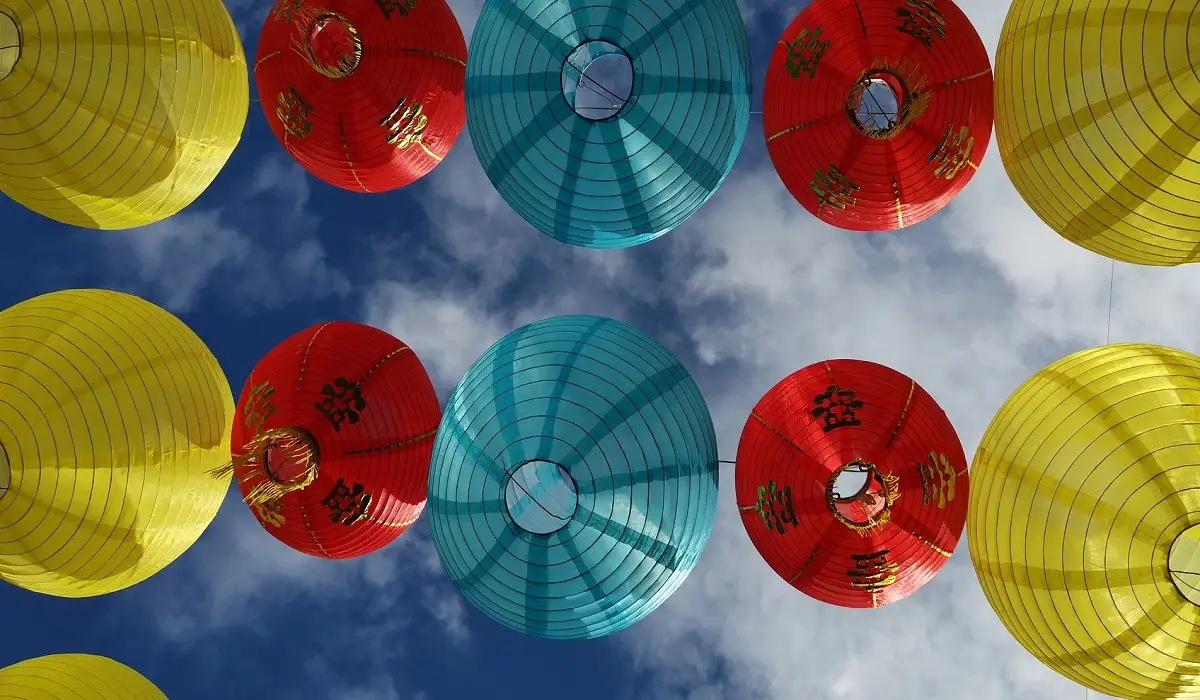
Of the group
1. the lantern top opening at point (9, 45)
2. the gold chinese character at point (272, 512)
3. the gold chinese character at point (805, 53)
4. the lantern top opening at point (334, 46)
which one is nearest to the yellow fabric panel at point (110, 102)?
the lantern top opening at point (9, 45)

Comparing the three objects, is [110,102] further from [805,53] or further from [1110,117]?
[1110,117]

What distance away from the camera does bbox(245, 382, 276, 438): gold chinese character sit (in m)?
4.02

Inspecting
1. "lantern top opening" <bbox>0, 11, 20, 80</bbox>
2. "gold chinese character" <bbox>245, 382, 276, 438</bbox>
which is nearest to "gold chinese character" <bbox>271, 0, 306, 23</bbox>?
"lantern top opening" <bbox>0, 11, 20, 80</bbox>

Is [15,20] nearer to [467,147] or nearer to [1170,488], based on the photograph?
[467,147]

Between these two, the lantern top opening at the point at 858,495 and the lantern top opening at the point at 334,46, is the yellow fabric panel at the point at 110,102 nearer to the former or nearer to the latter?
the lantern top opening at the point at 334,46

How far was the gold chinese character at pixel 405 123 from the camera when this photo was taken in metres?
4.38

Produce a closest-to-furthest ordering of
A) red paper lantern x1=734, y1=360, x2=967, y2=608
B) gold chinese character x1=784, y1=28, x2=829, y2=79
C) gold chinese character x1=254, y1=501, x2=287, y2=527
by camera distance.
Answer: red paper lantern x1=734, y1=360, x2=967, y2=608
gold chinese character x1=784, y1=28, x2=829, y2=79
gold chinese character x1=254, y1=501, x2=287, y2=527

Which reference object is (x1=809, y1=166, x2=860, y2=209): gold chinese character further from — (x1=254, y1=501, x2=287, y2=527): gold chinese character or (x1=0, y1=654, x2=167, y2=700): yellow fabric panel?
(x1=0, y1=654, x2=167, y2=700): yellow fabric panel

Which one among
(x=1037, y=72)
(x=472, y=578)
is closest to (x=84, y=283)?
(x=472, y=578)

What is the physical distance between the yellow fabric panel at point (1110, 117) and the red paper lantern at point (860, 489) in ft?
4.05

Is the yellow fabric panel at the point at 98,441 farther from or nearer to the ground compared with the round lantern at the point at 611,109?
nearer to the ground

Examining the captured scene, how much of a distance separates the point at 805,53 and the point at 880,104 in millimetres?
546

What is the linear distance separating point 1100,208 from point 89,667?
565cm

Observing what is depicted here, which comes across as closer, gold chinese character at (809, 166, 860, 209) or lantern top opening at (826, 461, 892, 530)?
lantern top opening at (826, 461, 892, 530)
